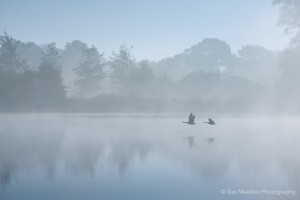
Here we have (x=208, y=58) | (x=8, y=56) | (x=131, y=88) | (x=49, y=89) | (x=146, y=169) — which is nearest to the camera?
(x=146, y=169)

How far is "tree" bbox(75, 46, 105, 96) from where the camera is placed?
6191 centimetres

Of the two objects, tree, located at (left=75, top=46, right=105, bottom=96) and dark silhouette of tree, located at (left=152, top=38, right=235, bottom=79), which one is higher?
dark silhouette of tree, located at (left=152, top=38, right=235, bottom=79)

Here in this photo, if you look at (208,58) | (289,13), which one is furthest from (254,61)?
(289,13)

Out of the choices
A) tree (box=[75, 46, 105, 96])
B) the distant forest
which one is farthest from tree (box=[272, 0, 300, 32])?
tree (box=[75, 46, 105, 96])

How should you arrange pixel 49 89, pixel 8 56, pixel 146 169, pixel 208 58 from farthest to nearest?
pixel 208 58 → pixel 8 56 → pixel 49 89 → pixel 146 169

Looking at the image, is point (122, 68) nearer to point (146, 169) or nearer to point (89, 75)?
point (89, 75)

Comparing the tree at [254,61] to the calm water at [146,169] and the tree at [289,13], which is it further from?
the calm water at [146,169]

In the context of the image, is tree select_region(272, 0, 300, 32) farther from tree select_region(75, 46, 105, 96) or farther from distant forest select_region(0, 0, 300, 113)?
tree select_region(75, 46, 105, 96)

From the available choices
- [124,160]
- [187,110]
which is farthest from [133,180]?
[187,110]

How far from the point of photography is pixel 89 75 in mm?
62531

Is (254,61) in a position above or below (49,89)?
above

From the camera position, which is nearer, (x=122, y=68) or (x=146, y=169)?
(x=146, y=169)

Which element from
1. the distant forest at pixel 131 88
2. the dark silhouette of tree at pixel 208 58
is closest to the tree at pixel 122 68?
the distant forest at pixel 131 88

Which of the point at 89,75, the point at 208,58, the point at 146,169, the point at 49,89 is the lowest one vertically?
the point at 146,169
